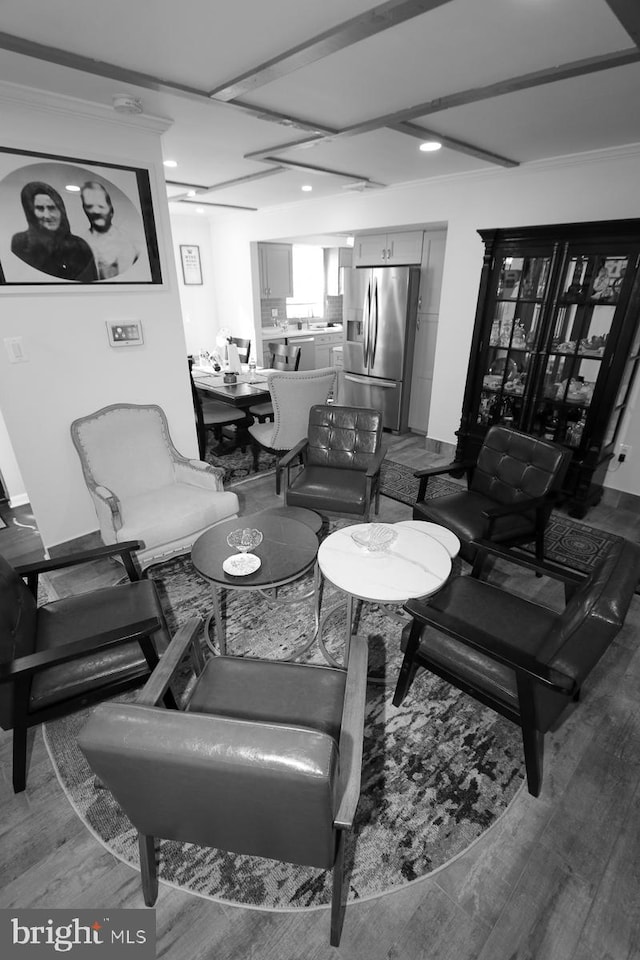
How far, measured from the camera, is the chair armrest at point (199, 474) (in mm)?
3102

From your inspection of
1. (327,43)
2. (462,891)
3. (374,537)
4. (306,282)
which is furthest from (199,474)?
(306,282)

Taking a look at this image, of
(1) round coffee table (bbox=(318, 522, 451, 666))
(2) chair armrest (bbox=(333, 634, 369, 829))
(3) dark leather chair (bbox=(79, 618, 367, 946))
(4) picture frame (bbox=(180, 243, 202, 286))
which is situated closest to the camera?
(3) dark leather chair (bbox=(79, 618, 367, 946))

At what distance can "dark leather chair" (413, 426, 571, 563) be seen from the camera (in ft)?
8.55

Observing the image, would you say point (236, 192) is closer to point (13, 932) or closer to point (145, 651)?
→ point (145, 651)

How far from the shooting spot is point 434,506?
2.84 meters

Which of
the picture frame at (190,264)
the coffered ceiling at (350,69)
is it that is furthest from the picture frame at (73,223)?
the picture frame at (190,264)

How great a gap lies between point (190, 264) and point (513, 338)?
4.89 metres

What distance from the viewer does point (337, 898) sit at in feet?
4.13

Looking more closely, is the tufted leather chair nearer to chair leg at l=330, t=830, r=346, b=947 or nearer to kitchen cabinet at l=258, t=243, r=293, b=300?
chair leg at l=330, t=830, r=346, b=947

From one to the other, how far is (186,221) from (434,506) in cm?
582

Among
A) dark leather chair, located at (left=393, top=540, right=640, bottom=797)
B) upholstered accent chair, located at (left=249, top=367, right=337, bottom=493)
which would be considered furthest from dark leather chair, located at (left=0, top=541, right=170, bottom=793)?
upholstered accent chair, located at (left=249, top=367, right=337, bottom=493)

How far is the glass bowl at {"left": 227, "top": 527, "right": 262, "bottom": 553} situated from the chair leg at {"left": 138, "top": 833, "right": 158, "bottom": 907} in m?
1.11

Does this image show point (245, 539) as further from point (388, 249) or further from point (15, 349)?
point (388, 249)

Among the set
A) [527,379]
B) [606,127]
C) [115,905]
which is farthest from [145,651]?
[606,127]
